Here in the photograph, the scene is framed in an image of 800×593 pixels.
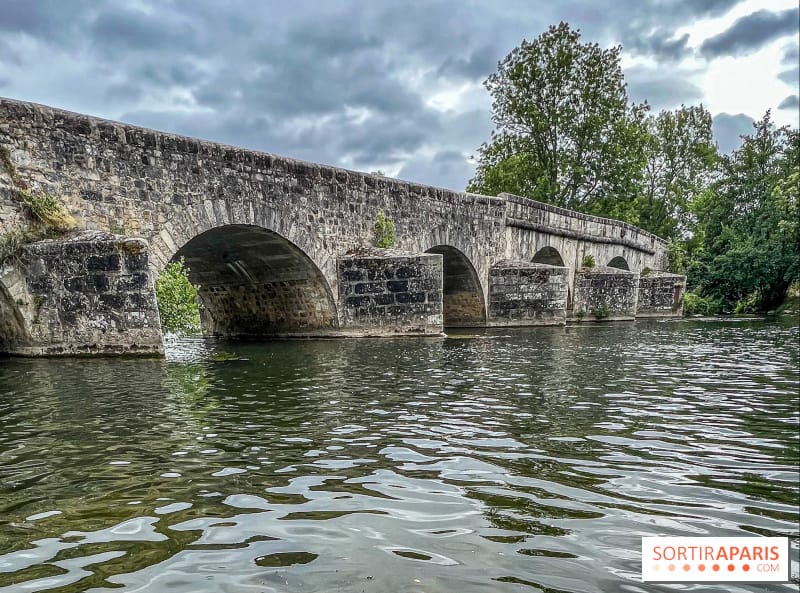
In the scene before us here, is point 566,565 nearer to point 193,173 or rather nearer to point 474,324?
point 193,173

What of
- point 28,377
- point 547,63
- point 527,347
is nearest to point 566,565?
point 28,377

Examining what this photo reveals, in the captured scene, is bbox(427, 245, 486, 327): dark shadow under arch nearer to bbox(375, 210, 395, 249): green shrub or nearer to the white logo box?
bbox(375, 210, 395, 249): green shrub

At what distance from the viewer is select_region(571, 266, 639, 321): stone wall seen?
899 inches

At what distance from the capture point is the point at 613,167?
3181 centimetres

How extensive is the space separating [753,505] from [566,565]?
1.12 metres

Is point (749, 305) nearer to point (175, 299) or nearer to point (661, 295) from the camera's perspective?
point (661, 295)

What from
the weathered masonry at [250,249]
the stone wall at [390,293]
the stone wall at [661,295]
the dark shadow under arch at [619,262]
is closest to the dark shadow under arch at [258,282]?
the weathered masonry at [250,249]

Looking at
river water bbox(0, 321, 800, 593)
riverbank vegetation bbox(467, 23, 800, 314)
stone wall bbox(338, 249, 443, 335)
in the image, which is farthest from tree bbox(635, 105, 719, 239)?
river water bbox(0, 321, 800, 593)

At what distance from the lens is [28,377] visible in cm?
707

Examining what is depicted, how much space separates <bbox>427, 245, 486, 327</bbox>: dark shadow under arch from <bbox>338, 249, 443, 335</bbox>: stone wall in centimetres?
501

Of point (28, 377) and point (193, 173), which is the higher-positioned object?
point (193, 173)

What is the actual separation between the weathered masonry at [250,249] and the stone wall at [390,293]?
3 cm

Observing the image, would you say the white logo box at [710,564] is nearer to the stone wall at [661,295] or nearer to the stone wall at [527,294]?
the stone wall at [527,294]

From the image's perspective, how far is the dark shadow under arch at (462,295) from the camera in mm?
18781
